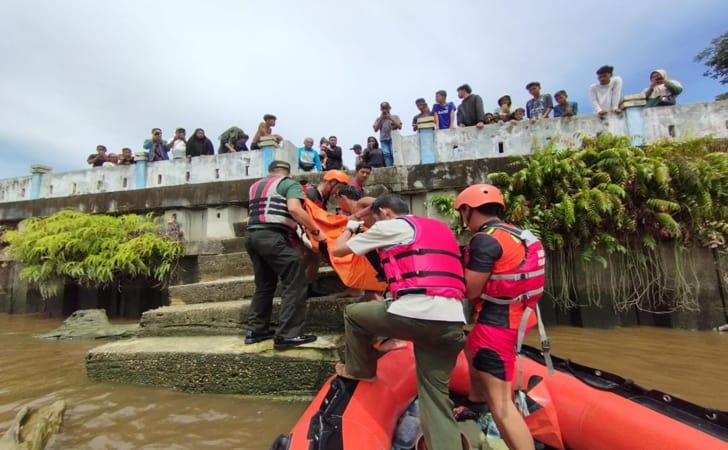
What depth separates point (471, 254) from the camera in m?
2.38

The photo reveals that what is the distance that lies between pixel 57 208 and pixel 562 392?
10421 mm

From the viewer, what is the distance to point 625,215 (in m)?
5.38

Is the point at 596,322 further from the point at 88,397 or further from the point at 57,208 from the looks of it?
the point at 57,208

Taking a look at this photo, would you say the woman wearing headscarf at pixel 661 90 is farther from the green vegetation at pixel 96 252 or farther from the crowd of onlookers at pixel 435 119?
the green vegetation at pixel 96 252

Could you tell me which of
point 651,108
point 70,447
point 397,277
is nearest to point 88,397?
point 70,447

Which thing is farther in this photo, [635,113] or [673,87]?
[673,87]

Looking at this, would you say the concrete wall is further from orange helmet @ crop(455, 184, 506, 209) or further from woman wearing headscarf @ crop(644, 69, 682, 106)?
orange helmet @ crop(455, 184, 506, 209)

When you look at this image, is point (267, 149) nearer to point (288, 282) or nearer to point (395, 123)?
point (395, 123)

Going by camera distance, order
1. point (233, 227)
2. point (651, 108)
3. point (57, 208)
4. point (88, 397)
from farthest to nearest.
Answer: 1. point (57, 208)
2. point (233, 227)
3. point (651, 108)
4. point (88, 397)

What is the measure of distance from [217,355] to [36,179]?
32.1 ft

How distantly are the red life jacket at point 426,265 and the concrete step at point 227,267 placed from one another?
12.3 feet

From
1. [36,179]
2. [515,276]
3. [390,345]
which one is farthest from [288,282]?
[36,179]

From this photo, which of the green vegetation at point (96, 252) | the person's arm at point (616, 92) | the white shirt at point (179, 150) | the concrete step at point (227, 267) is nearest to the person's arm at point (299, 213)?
the concrete step at point (227, 267)

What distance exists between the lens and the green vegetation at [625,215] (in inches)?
209
